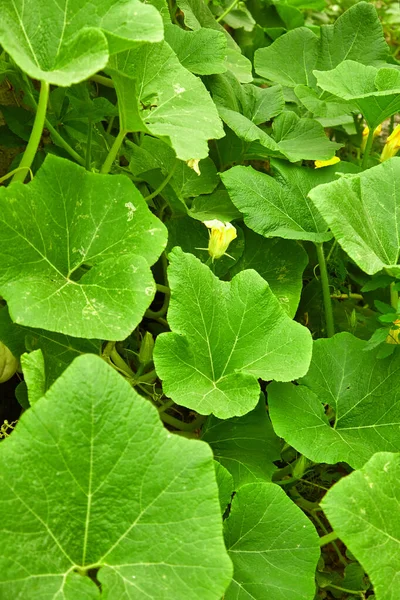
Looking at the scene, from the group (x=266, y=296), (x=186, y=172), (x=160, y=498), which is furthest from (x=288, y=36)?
(x=160, y=498)

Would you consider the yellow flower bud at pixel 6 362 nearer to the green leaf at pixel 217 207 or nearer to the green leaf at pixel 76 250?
the green leaf at pixel 76 250

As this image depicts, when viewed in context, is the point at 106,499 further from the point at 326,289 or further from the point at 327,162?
the point at 327,162

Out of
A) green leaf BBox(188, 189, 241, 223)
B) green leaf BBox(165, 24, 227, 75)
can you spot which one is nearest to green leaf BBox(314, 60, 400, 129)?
green leaf BBox(165, 24, 227, 75)

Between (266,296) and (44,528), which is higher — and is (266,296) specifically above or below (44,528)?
below

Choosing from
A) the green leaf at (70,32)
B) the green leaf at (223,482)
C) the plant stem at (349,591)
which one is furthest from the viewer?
the plant stem at (349,591)

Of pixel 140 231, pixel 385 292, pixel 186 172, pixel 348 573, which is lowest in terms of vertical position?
pixel 348 573

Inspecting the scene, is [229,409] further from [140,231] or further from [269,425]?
[140,231]

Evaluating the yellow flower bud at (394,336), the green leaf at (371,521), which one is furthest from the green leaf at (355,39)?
the green leaf at (371,521)

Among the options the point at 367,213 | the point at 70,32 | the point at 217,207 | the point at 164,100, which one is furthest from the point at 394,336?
the point at 70,32
